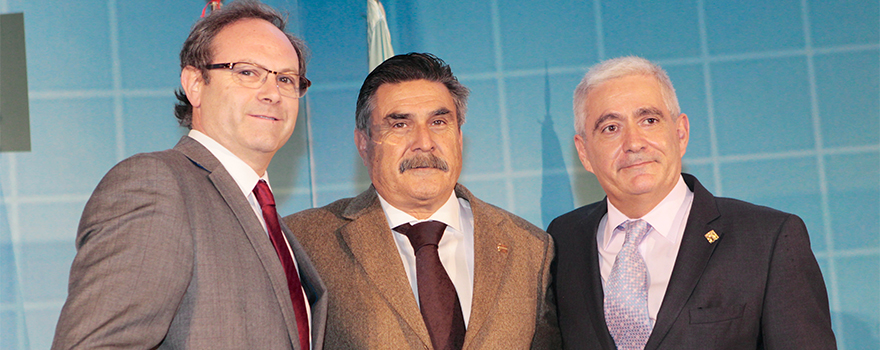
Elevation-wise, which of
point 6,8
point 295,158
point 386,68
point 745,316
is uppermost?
point 6,8

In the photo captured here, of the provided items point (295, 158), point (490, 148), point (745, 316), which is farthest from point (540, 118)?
point (745, 316)

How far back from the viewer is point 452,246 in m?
2.32

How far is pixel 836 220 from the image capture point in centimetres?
374

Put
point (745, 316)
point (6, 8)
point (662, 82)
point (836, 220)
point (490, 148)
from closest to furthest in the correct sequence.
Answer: point (745, 316) → point (662, 82) → point (6, 8) → point (836, 220) → point (490, 148)

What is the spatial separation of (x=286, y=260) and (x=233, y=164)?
299 millimetres

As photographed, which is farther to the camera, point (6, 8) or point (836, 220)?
point (836, 220)

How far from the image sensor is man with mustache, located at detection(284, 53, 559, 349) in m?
2.07

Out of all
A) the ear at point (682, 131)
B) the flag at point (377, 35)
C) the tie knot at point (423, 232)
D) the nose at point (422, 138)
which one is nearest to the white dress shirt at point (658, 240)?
the ear at point (682, 131)

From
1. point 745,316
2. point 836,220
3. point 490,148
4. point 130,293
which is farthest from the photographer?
point 490,148

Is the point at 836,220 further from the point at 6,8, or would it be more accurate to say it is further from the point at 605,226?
the point at 6,8

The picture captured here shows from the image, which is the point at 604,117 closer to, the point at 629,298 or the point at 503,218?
the point at 503,218

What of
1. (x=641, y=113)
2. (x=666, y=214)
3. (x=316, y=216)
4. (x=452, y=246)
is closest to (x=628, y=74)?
(x=641, y=113)

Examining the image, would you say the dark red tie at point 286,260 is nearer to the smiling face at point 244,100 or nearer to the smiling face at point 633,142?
the smiling face at point 244,100

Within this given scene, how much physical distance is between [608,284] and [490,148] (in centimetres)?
193
